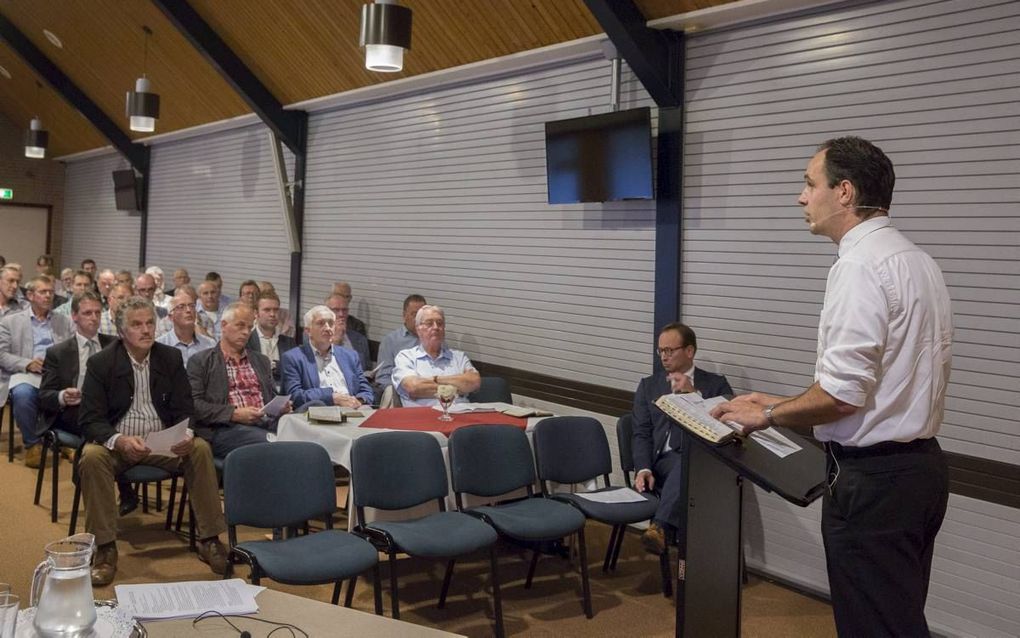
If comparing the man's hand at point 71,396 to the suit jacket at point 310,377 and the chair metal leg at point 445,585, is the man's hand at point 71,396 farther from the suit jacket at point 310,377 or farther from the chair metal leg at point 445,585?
the chair metal leg at point 445,585

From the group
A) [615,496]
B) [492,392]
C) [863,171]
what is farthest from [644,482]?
[863,171]

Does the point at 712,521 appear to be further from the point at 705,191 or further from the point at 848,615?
the point at 705,191

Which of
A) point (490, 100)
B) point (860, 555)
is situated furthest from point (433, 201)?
point (860, 555)

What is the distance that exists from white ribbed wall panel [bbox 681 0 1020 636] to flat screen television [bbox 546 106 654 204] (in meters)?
0.31

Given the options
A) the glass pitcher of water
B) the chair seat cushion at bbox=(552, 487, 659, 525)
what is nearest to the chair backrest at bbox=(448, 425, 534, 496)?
the chair seat cushion at bbox=(552, 487, 659, 525)

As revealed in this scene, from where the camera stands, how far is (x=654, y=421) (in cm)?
520

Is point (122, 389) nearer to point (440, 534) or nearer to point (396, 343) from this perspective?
point (440, 534)

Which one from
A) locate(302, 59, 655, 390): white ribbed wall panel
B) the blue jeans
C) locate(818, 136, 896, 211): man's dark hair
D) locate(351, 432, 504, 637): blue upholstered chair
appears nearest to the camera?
locate(818, 136, 896, 211): man's dark hair

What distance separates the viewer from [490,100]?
7223 millimetres

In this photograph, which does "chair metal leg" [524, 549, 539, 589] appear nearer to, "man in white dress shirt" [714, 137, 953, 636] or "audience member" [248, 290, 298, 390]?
"man in white dress shirt" [714, 137, 953, 636]

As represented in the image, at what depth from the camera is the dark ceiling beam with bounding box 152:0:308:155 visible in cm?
849

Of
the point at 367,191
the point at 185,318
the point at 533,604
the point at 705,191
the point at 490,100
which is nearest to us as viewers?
the point at 533,604

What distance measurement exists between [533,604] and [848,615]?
2.35 meters

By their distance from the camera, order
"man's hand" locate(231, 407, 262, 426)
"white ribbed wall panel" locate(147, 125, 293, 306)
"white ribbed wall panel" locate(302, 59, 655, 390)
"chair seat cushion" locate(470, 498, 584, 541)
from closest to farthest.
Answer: "chair seat cushion" locate(470, 498, 584, 541) → "man's hand" locate(231, 407, 262, 426) → "white ribbed wall panel" locate(302, 59, 655, 390) → "white ribbed wall panel" locate(147, 125, 293, 306)
